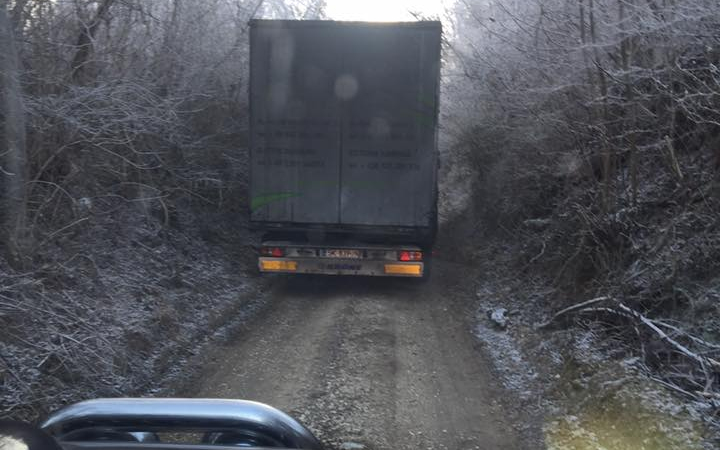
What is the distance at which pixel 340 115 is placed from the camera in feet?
36.1

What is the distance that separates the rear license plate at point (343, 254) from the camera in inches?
438

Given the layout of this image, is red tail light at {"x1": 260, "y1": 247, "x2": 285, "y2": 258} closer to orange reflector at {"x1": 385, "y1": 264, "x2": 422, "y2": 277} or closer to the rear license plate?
the rear license plate

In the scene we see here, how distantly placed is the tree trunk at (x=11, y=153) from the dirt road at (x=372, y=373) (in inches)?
94.9

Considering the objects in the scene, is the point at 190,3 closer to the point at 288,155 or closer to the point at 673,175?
the point at 288,155

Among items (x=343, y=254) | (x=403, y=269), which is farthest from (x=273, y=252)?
(x=403, y=269)

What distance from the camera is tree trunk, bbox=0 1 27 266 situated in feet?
23.1

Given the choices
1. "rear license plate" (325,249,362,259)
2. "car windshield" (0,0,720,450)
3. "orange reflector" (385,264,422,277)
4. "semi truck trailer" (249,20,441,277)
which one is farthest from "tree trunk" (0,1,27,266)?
"orange reflector" (385,264,422,277)

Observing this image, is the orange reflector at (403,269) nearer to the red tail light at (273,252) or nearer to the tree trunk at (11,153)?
the red tail light at (273,252)

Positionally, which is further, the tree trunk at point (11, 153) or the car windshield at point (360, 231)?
the tree trunk at point (11, 153)

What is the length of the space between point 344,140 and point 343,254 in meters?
1.78

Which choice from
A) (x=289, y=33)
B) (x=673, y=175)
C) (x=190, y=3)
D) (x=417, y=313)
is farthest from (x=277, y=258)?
(x=673, y=175)

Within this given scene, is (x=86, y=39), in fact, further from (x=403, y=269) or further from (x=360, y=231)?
(x=403, y=269)

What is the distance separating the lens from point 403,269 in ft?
36.4

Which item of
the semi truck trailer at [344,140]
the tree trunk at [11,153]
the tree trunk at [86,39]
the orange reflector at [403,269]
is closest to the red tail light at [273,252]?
the semi truck trailer at [344,140]
